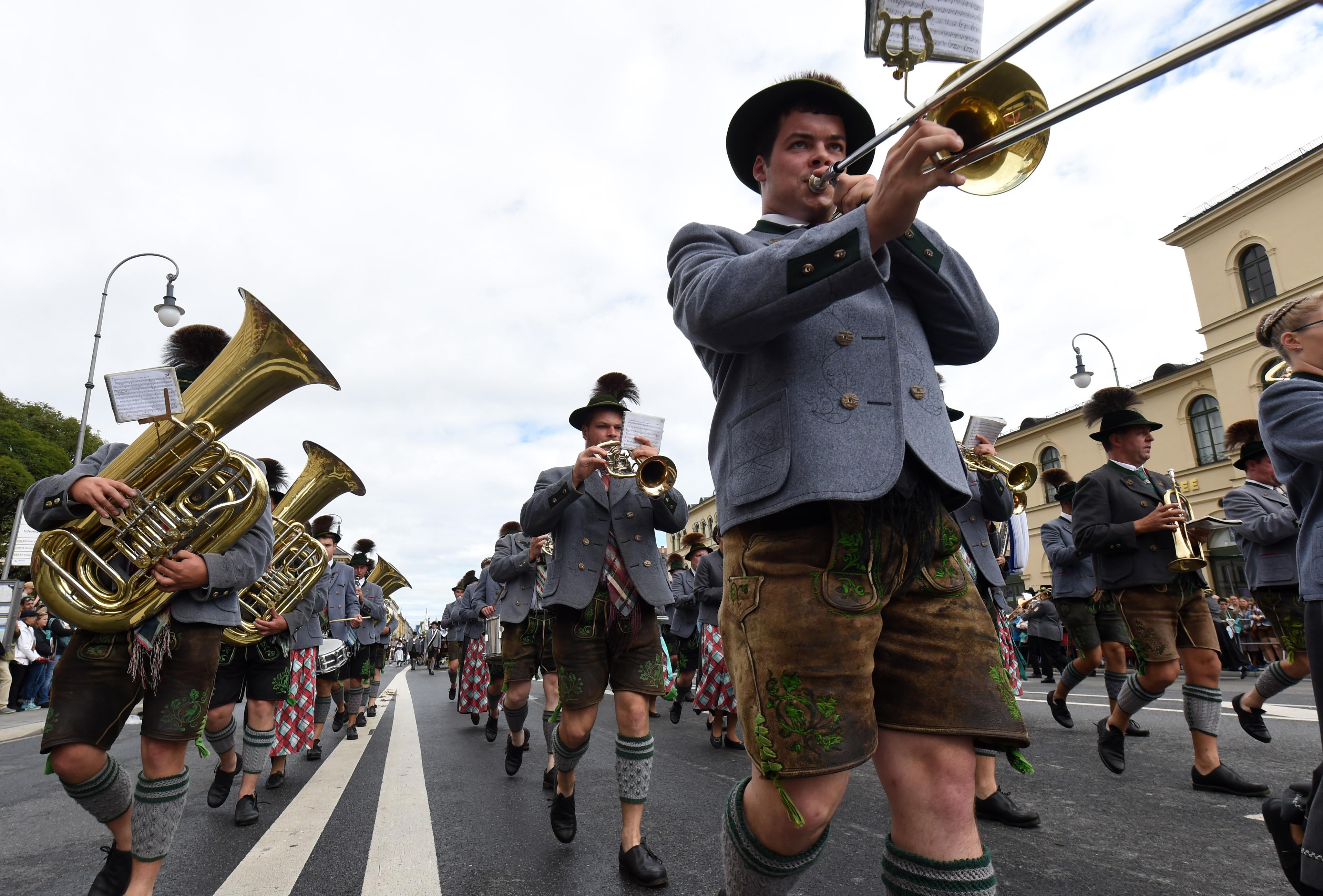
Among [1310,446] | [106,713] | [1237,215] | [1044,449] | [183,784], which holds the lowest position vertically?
[183,784]

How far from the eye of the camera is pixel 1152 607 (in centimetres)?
498

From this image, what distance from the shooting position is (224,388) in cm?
394

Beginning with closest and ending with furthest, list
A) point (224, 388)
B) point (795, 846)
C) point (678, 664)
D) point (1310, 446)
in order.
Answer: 1. point (795, 846)
2. point (1310, 446)
3. point (224, 388)
4. point (678, 664)

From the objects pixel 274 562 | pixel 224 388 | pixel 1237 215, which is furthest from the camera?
pixel 1237 215

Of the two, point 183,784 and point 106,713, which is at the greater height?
point 106,713

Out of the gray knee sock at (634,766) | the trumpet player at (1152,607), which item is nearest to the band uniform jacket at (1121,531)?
the trumpet player at (1152,607)

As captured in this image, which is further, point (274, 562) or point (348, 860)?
point (274, 562)

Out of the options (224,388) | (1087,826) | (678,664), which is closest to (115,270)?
(678,664)

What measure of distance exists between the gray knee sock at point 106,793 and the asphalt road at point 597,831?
416 millimetres

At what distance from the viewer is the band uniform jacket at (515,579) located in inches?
284

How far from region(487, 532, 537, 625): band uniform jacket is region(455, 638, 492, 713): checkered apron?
2976 mm

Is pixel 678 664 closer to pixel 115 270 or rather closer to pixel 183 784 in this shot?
pixel 183 784

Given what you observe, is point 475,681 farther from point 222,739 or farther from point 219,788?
point 222,739

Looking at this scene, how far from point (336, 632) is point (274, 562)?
4296mm
